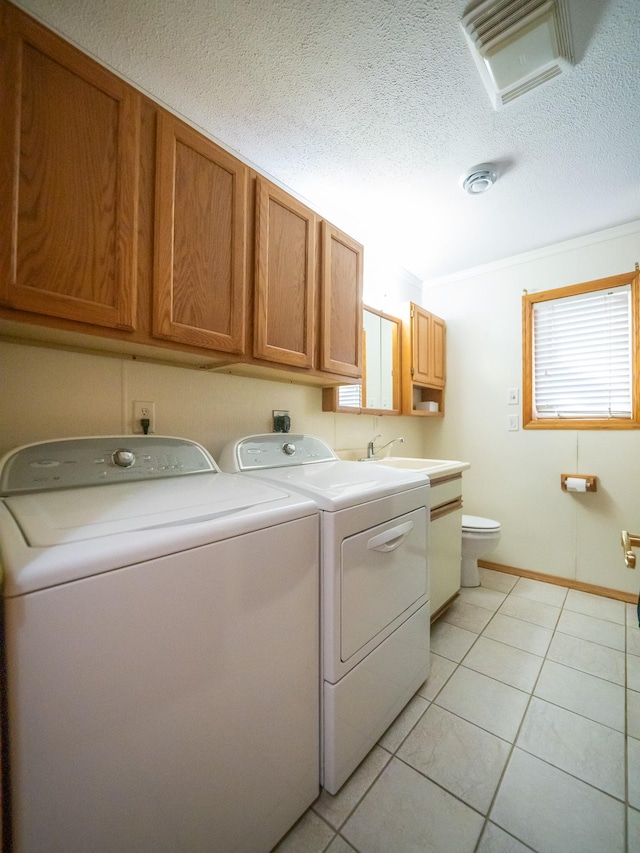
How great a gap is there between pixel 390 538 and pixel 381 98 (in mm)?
1747

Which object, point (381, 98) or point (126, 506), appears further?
point (381, 98)

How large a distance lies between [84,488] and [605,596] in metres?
3.09

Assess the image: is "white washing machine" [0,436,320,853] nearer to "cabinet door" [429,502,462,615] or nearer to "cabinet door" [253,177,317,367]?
"cabinet door" [253,177,317,367]

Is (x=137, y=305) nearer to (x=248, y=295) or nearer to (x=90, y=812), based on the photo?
(x=248, y=295)

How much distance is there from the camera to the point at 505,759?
1161mm

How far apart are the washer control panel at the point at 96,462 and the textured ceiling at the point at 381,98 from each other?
4.64 ft

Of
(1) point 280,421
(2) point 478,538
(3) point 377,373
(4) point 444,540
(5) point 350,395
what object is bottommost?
(2) point 478,538

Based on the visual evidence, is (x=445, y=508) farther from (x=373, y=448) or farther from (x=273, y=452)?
(x=273, y=452)

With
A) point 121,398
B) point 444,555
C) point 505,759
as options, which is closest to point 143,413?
point 121,398

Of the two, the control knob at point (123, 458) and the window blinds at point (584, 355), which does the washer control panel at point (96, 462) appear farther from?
the window blinds at point (584, 355)

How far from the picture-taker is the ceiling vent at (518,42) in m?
1.06

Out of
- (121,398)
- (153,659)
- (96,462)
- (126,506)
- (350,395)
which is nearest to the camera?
(153,659)

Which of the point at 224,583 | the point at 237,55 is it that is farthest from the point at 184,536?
the point at 237,55

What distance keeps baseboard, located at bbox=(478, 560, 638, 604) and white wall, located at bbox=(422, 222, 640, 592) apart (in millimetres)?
33
